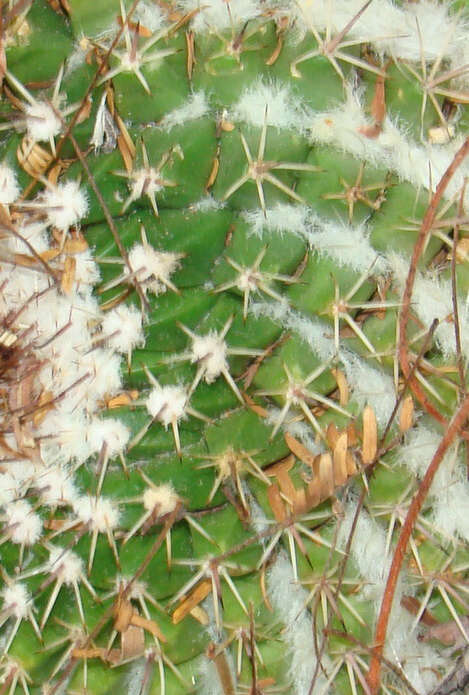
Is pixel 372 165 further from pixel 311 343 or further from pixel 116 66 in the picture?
pixel 116 66

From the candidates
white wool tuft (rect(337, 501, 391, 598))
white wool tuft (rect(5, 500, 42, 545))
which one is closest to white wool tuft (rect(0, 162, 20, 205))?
white wool tuft (rect(5, 500, 42, 545))

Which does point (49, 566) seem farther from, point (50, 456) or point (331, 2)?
point (331, 2)

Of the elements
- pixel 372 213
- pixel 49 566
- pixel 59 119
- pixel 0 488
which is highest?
pixel 59 119

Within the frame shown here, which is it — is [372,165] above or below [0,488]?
above

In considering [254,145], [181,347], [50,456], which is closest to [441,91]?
[254,145]

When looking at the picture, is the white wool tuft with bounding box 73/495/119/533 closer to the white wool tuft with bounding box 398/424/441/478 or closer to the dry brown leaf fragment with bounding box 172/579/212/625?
the dry brown leaf fragment with bounding box 172/579/212/625

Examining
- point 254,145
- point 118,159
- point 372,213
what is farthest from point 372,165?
point 118,159

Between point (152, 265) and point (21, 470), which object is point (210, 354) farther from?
point (21, 470)

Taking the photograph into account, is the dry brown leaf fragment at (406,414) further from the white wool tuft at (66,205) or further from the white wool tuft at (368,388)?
the white wool tuft at (66,205)

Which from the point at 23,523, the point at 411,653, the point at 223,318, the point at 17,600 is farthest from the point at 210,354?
the point at 411,653
